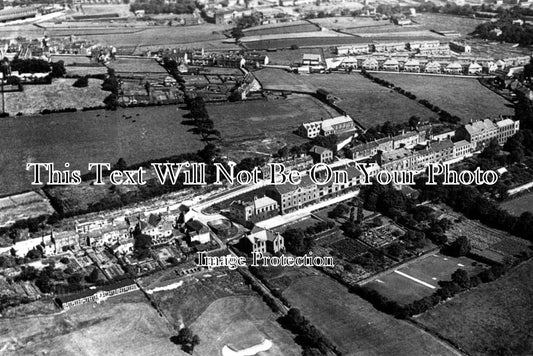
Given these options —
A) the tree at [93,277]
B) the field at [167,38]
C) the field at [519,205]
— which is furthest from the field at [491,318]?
the field at [167,38]

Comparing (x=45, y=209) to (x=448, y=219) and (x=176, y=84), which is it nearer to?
(x=448, y=219)

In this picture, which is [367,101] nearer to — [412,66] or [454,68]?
[412,66]

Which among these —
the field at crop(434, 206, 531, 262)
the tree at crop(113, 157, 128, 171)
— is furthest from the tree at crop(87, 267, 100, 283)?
the field at crop(434, 206, 531, 262)

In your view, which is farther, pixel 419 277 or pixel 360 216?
pixel 360 216

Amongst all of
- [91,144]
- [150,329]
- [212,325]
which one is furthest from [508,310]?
[91,144]

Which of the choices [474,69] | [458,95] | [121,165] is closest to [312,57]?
[474,69]
